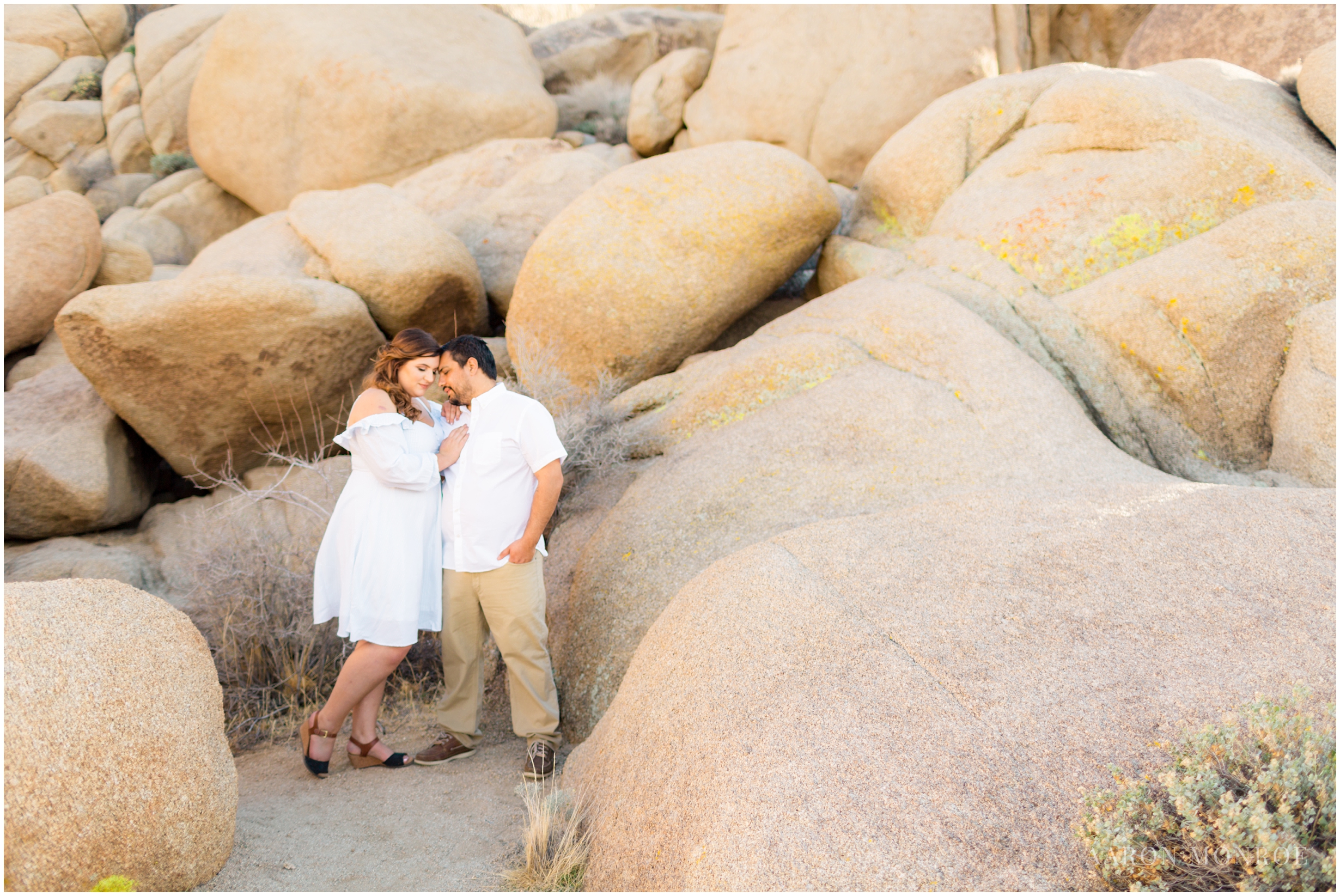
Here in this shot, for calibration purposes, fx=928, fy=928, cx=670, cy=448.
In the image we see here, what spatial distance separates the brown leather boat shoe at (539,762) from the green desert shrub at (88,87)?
13.5 metres

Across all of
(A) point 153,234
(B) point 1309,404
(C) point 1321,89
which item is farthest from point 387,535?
(A) point 153,234

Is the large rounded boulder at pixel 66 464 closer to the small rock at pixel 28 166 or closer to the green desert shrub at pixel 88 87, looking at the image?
the small rock at pixel 28 166

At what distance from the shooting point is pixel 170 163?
40.6 ft

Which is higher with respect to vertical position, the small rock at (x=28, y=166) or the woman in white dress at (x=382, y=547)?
the woman in white dress at (x=382, y=547)

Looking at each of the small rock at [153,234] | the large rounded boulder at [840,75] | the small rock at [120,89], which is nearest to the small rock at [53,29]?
the small rock at [120,89]

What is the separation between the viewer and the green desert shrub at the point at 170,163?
12.4m

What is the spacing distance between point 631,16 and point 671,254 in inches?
318

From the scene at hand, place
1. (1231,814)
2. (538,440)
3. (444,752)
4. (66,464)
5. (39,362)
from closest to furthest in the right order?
(1231,814), (538,440), (444,752), (66,464), (39,362)

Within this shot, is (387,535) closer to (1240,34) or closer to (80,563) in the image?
(80,563)

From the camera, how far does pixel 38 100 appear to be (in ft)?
42.5

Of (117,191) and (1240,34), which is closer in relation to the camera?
(1240,34)

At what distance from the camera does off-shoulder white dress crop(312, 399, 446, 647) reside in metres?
3.91

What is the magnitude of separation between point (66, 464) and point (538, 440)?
5.07 m

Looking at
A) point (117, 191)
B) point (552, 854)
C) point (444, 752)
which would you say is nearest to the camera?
point (552, 854)
